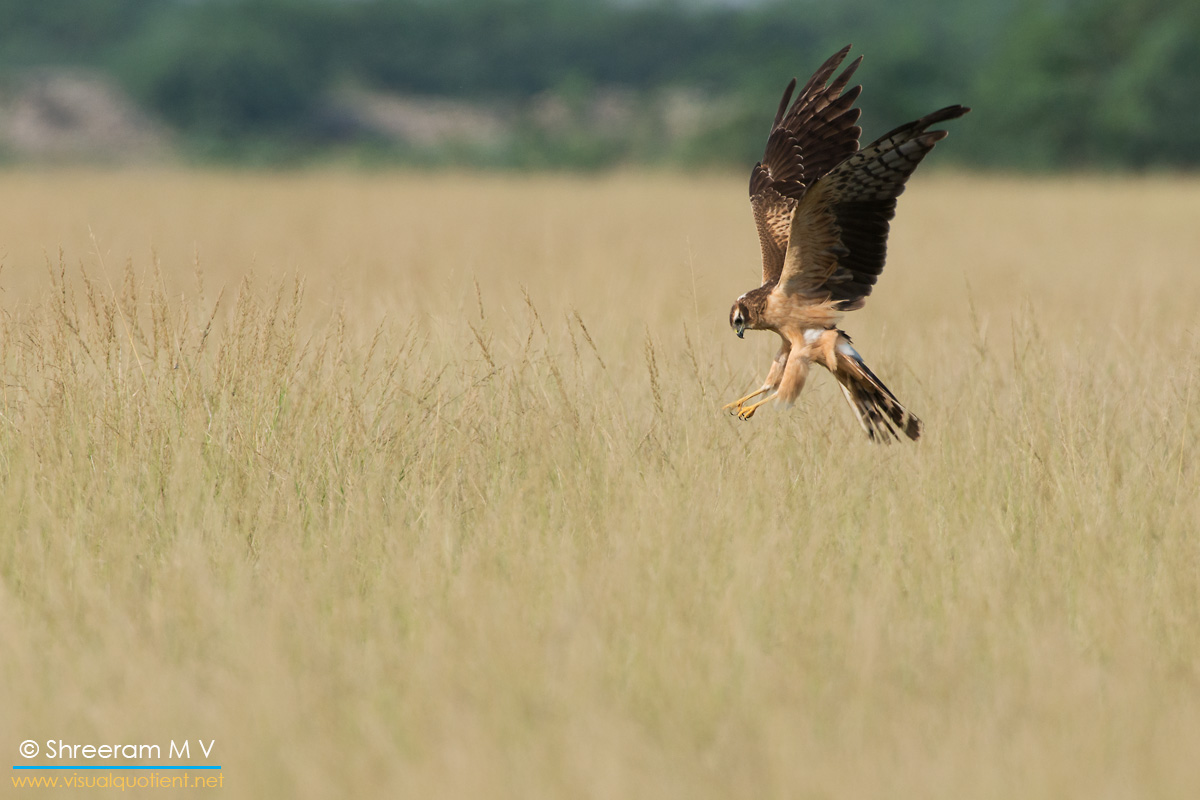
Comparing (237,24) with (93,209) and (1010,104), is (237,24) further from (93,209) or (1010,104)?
(93,209)

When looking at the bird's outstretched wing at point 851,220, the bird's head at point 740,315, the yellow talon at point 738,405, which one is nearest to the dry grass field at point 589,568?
the yellow talon at point 738,405

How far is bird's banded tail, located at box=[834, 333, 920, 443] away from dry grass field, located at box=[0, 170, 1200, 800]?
0.08 meters

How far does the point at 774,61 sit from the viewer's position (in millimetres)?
46281

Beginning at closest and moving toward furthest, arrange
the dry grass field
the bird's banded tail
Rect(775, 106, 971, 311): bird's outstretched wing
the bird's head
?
the dry grass field → Rect(775, 106, 971, 311): bird's outstretched wing → the bird's banded tail → the bird's head

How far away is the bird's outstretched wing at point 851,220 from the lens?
4176mm

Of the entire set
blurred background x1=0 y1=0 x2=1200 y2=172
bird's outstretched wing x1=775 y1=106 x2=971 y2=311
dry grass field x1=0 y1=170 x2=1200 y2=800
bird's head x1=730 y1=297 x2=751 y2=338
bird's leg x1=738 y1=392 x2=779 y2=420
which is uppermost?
blurred background x1=0 y1=0 x2=1200 y2=172

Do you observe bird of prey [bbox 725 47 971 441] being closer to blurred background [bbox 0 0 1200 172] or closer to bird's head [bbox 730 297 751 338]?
bird's head [bbox 730 297 751 338]

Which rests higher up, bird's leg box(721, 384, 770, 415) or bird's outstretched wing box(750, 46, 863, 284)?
bird's outstretched wing box(750, 46, 863, 284)

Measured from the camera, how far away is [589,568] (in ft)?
10.9

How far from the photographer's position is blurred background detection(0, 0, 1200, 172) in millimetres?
38844

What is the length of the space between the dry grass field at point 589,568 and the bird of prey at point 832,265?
17cm

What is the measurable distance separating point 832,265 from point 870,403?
533 millimetres

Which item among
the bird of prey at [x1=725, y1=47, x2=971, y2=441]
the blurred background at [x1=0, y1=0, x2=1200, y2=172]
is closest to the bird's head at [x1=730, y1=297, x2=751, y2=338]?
the bird of prey at [x1=725, y1=47, x2=971, y2=441]

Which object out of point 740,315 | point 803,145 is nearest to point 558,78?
point 803,145
